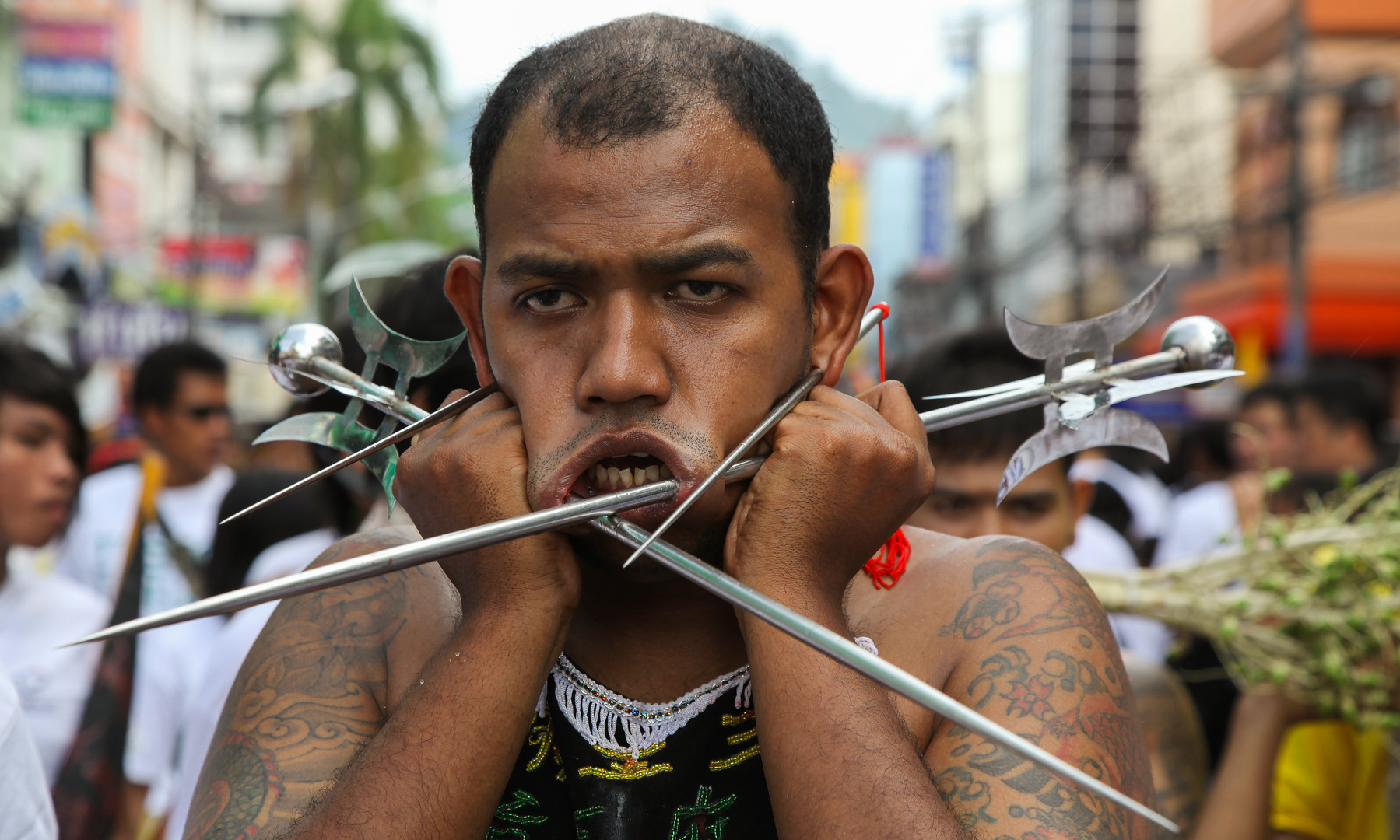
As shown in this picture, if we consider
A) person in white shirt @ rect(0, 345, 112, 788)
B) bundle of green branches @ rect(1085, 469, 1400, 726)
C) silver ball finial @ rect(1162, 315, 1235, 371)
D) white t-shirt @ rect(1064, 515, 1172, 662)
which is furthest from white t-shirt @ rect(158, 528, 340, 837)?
white t-shirt @ rect(1064, 515, 1172, 662)

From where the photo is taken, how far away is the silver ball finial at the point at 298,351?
2.01 metres

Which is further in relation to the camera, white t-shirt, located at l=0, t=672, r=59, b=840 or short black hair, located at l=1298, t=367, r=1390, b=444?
short black hair, located at l=1298, t=367, r=1390, b=444

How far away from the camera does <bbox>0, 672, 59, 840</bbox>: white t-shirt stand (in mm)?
1980

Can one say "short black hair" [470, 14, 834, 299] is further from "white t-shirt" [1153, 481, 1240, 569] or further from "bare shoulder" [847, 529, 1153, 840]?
"white t-shirt" [1153, 481, 1240, 569]

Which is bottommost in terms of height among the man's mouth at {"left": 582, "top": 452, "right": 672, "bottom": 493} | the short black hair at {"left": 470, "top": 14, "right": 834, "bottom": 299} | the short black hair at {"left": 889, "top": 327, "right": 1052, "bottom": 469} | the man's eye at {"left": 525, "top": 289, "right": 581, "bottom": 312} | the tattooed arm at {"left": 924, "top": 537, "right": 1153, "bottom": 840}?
the short black hair at {"left": 889, "top": 327, "right": 1052, "bottom": 469}

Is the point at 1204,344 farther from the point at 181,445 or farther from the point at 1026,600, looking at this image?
the point at 181,445

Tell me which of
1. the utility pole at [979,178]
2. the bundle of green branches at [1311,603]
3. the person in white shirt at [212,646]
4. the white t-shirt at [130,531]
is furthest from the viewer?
the utility pole at [979,178]

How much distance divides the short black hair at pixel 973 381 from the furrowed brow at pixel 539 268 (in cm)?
204

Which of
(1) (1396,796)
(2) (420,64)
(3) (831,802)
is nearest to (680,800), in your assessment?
(3) (831,802)

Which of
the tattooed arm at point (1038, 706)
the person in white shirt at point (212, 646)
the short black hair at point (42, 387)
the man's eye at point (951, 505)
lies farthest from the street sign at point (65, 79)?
the tattooed arm at point (1038, 706)

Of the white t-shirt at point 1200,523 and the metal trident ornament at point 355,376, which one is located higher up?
the metal trident ornament at point 355,376

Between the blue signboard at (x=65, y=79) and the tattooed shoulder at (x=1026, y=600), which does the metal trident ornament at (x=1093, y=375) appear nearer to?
the tattooed shoulder at (x=1026, y=600)

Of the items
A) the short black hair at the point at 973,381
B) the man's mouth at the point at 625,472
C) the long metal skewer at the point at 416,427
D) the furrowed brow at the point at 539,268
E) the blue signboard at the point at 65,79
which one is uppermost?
the blue signboard at the point at 65,79

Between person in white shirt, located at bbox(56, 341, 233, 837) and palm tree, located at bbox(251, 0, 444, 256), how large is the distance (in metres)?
23.9
